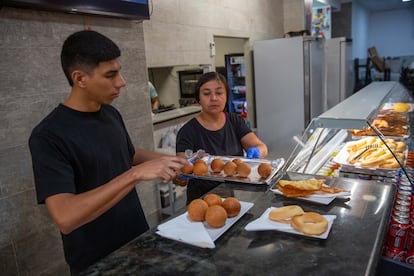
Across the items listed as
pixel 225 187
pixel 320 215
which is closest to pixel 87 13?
pixel 225 187

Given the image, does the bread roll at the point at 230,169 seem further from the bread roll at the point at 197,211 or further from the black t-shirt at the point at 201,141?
the bread roll at the point at 197,211

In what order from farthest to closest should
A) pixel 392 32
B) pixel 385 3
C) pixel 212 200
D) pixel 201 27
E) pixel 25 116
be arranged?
pixel 392 32 < pixel 385 3 < pixel 201 27 < pixel 25 116 < pixel 212 200

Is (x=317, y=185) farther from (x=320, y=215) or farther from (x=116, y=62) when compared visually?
(x=116, y=62)

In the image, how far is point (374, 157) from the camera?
2061 millimetres

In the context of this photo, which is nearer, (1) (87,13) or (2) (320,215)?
(2) (320,215)

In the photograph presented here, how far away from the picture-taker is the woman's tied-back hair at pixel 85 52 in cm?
140

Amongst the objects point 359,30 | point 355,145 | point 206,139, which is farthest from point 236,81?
point 359,30

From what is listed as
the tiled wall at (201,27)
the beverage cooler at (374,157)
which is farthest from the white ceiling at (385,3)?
the beverage cooler at (374,157)

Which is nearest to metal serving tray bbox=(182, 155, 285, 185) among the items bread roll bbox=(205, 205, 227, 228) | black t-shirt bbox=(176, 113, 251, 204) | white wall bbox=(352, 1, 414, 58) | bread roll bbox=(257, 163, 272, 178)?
bread roll bbox=(257, 163, 272, 178)

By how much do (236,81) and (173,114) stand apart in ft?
8.76

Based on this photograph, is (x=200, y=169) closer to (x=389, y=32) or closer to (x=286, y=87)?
(x=286, y=87)

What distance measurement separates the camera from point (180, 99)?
15.7 feet

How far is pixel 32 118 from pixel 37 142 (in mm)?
1192

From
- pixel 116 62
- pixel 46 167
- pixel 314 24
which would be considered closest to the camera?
pixel 46 167
